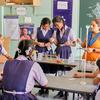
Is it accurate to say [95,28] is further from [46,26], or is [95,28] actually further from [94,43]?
[46,26]

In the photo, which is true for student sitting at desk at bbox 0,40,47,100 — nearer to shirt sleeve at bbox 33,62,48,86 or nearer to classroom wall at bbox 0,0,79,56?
shirt sleeve at bbox 33,62,48,86

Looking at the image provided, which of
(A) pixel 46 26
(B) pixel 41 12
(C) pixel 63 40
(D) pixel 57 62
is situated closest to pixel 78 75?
(D) pixel 57 62

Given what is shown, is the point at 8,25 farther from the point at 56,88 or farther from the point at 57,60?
the point at 56,88

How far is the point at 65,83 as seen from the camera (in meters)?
3.36

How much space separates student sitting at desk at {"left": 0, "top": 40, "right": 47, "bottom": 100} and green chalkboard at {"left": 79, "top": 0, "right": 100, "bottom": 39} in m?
3.51

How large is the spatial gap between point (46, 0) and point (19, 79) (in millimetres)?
3912

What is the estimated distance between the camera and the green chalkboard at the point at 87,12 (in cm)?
644

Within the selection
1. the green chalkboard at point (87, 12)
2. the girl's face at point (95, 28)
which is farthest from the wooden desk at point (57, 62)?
the green chalkboard at point (87, 12)

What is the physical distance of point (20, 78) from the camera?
3.12 meters

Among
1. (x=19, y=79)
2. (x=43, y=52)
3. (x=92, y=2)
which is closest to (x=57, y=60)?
(x=43, y=52)

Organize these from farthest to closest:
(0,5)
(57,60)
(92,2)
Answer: (0,5)
(92,2)
(57,60)

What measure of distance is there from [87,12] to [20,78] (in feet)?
12.2

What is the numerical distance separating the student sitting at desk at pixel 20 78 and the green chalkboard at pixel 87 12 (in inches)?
138

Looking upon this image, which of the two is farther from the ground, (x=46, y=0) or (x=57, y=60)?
(x=46, y=0)
